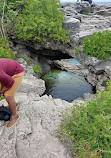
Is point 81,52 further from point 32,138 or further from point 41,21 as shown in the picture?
point 32,138

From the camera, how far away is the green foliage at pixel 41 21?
36.7 feet

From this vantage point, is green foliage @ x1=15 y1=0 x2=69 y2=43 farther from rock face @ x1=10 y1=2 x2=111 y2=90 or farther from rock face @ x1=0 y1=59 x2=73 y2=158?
rock face @ x1=0 y1=59 x2=73 y2=158

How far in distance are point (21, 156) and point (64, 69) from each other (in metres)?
15.8

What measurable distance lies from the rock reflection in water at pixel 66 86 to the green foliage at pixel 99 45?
450 cm

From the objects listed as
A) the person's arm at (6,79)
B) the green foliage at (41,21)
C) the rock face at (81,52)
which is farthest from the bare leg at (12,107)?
the green foliage at (41,21)

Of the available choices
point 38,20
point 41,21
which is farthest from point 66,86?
point 38,20

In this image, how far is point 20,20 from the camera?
38.7ft

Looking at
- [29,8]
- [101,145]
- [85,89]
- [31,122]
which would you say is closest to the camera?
[101,145]

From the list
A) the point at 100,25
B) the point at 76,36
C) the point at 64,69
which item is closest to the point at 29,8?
the point at 76,36

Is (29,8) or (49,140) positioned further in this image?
(29,8)

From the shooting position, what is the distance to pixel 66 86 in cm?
1403

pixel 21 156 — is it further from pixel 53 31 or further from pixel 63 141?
pixel 53 31

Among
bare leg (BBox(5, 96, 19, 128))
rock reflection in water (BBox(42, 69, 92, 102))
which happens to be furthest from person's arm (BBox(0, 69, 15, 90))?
rock reflection in water (BBox(42, 69, 92, 102))

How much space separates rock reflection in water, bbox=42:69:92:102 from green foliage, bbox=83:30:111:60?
4503mm
